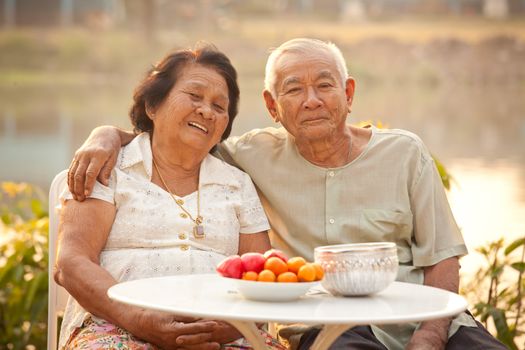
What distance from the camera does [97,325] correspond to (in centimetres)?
268

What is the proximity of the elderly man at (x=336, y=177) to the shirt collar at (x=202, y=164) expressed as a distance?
41mm

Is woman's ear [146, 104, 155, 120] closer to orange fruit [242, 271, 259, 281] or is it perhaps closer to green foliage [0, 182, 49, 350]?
orange fruit [242, 271, 259, 281]

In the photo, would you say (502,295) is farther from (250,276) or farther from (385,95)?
(385,95)

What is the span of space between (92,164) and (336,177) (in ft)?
2.31

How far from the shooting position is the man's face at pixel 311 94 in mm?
2930

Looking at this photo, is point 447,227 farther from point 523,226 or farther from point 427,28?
point 427,28

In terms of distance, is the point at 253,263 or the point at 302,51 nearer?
the point at 253,263

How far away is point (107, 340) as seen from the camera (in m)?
2.59

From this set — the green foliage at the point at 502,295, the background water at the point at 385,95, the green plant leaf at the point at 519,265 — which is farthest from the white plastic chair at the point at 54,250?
the background water at the point at 385,95

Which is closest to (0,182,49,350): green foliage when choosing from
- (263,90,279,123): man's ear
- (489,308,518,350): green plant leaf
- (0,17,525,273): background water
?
(263,90,279,123): man's ear

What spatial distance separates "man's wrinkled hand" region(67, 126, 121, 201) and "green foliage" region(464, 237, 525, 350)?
1.40 meters

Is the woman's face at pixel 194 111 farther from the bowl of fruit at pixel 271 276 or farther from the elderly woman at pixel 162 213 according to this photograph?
the bowl of fruit at pixel 271 276

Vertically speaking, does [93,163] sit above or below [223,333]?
above

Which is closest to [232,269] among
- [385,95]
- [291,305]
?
[291,305]
